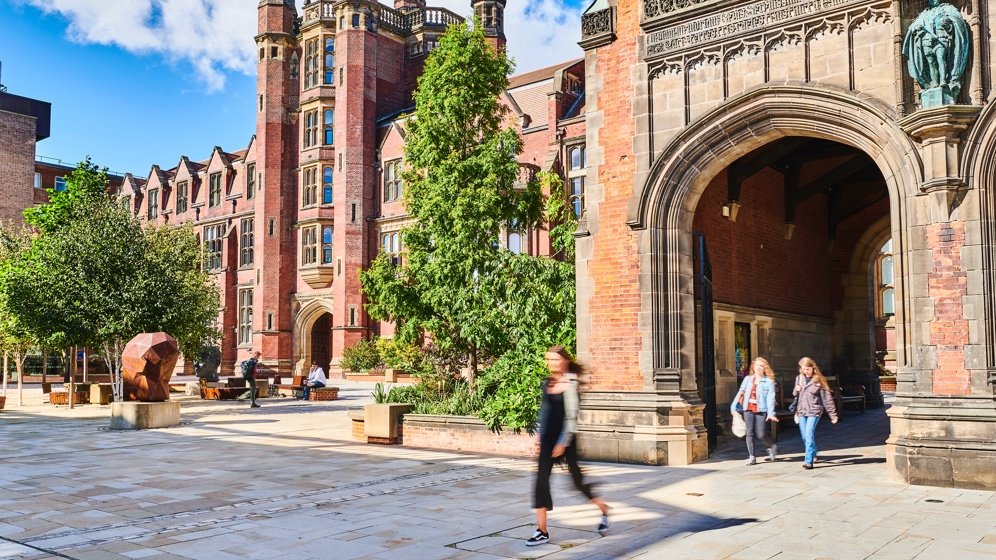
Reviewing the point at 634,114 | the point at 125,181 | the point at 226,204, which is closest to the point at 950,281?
the point at 634,114

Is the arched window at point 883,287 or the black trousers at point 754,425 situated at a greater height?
the arched window at point 883,287

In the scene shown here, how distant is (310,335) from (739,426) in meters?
34.5

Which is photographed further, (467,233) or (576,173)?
(576,173)

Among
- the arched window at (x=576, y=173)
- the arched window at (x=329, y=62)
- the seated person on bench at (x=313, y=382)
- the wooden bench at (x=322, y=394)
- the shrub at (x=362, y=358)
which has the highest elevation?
the arched window at (x=329, y=62)

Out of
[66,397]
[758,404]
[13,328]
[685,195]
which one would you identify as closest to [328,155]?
[66,397]

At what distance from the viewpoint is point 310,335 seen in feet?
142

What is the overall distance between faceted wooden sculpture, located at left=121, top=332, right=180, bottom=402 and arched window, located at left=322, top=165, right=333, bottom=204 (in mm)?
23168

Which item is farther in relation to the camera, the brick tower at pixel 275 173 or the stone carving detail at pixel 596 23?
the brick tower at pixel 275 173

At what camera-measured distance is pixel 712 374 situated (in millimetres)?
12438

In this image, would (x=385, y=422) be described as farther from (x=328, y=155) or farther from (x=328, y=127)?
(x=328, y=127)

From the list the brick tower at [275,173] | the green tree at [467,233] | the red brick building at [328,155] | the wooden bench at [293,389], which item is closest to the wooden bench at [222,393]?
the wooden bench at [293,389]

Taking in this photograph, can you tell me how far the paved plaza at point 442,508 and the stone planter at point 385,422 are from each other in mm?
499

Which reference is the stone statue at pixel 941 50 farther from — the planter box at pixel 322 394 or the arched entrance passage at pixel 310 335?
the arched entrance passage at pixel 310 335

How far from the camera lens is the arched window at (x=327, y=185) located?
42.2 m
